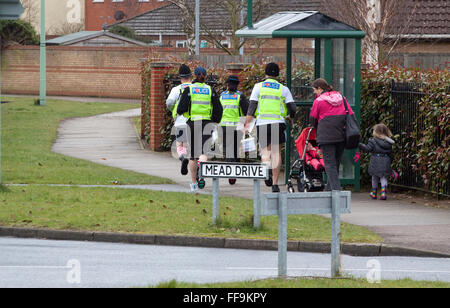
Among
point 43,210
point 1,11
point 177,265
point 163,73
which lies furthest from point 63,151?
point 177,265

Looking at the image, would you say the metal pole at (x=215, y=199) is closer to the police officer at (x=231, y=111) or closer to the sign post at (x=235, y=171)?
the sign post at (x=235, y=171)

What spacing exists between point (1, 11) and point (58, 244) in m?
4.85

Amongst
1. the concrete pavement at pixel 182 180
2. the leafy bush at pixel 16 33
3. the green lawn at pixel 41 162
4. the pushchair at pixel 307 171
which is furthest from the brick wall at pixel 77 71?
the pushchair at pixel 307 171

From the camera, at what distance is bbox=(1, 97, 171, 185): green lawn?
15602mm

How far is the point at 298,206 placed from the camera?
7.62 meters

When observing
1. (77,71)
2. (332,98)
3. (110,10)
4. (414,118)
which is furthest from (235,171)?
(110,10)

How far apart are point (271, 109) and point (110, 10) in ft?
188

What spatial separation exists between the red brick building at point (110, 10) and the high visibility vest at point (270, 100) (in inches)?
2206

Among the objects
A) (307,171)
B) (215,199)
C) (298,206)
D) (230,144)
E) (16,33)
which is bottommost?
(215,199)

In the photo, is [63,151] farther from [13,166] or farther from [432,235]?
A: [432,235]

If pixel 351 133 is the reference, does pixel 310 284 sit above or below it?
below

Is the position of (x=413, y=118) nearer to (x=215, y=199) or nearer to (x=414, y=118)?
(x=414, y=118)

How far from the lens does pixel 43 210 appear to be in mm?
12117

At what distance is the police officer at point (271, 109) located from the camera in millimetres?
13758
